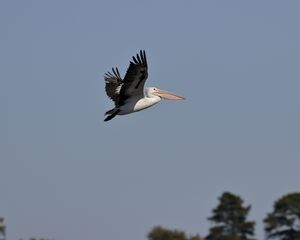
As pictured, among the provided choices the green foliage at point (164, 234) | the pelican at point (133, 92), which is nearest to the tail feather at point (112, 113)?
the pelican at point (133, 92)

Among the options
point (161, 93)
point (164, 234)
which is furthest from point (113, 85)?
point (164, 234)

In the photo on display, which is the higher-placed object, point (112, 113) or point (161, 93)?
point (161, 93)

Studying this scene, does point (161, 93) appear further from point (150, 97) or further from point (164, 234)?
point (164, 234)

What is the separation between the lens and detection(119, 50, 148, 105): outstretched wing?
3088 cm

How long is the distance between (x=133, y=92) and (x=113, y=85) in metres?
2.11

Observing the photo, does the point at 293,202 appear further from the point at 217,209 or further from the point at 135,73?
the point at 135,73

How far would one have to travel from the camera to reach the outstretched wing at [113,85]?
111 ft

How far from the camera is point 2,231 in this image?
42938 millimetres

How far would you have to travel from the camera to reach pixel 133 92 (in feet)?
106

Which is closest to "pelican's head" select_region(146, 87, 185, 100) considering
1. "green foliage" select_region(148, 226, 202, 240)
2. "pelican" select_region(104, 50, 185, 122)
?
"pelican" select_region(104, 50, 185, 122)

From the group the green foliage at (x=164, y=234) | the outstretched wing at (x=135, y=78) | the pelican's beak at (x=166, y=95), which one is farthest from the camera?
the green foliage at (x=164, y=234)

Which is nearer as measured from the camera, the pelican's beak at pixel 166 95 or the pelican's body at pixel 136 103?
the pelican's body at pixel 136 103

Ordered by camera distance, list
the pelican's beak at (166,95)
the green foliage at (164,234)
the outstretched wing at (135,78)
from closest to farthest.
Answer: the outstretched wing at (135,78), the pelican's beak at (166,95), the green foliage at (164,234)

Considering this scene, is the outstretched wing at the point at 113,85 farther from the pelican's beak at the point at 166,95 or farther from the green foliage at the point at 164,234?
the green foliage at the point at 164,234
